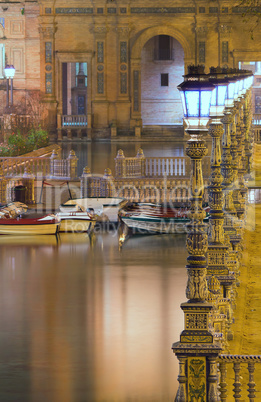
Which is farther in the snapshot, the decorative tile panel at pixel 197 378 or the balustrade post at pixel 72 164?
the balustrade post at pixel 72 164

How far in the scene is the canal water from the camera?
358 inches

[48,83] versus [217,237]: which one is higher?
[48,83]

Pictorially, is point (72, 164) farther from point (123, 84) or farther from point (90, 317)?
point (123, 84)

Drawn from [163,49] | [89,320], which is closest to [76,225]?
[89,320]

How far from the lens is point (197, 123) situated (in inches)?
303

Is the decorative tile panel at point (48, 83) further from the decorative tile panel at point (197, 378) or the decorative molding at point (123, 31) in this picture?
the decorative tile panel at point (197, 378)

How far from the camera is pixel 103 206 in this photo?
68.8 ft

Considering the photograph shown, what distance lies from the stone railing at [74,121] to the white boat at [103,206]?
68.3ft

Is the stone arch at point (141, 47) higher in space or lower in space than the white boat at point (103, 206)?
higher

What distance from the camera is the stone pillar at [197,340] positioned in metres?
7.31

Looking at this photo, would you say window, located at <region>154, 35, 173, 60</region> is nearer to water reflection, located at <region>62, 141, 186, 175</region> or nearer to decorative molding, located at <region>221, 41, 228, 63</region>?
decorative molding, located at <region>221, 41, 228, 63</region>

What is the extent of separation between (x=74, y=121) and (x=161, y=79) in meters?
6.79

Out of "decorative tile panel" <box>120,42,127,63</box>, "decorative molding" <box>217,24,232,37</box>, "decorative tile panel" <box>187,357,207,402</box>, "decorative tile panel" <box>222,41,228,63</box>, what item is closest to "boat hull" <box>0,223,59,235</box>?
"decorative tile panel" <box>187,357,207,402</box>

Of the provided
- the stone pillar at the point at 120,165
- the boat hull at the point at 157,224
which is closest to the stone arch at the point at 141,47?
the stone pillar at the point at 120,165
